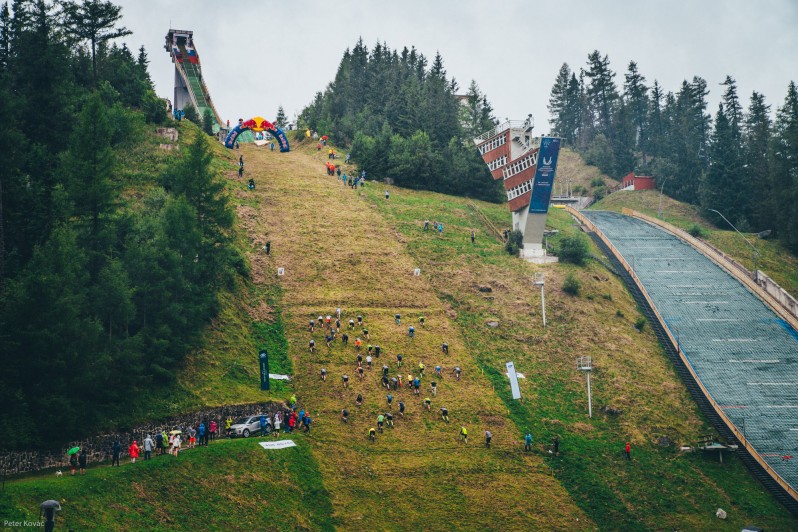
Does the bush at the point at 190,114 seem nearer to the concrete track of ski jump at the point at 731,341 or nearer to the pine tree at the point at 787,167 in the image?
the concrete track of ski jump at the point at 731,341

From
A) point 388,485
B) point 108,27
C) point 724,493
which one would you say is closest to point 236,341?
point 388,485

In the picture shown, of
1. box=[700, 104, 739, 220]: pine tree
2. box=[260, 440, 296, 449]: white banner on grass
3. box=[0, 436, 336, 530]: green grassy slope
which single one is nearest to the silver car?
box=[0, 436, 336, 530]: green grassy slope

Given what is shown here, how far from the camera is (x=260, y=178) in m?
79.1

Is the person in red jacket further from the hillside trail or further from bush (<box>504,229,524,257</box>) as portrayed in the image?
bush (<box>504,229,524,257</box>)

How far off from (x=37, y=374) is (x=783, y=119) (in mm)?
84422

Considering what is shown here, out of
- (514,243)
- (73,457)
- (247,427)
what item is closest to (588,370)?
(247,427)

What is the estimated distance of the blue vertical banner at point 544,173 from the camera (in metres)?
66.2

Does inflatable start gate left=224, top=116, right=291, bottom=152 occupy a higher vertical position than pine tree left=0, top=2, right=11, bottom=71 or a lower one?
lower

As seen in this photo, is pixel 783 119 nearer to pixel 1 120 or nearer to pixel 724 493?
pixel 724 493

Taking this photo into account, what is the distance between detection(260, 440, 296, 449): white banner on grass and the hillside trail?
150 cm

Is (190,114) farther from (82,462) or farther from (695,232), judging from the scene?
(82,462)

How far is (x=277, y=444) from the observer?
36719 mm

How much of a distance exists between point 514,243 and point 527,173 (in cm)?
665

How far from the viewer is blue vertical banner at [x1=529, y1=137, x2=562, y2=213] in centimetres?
6625
